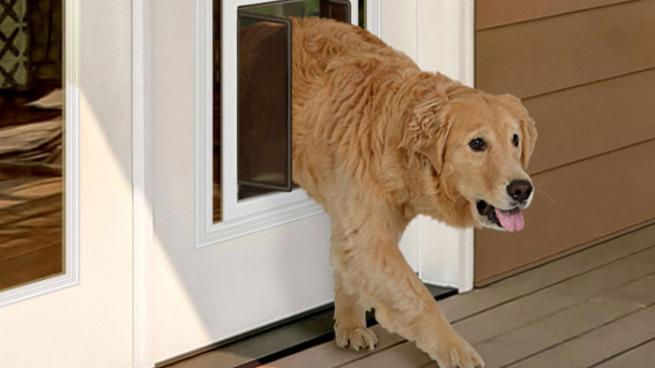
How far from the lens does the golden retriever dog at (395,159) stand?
3059mm

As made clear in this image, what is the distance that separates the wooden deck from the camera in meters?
3.41

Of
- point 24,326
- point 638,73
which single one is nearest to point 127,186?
point 24,326

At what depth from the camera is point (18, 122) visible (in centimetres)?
287

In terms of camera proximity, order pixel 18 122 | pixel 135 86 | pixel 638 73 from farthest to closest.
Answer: pixel 638 73 → pixel 135 86 → pixel 18 122

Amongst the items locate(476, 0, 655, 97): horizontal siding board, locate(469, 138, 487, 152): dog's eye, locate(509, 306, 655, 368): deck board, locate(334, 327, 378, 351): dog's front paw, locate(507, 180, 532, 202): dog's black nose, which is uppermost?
locate(476, 0, 655, 97): horizontal siding board

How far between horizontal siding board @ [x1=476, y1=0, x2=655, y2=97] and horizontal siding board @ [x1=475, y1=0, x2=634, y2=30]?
2cm

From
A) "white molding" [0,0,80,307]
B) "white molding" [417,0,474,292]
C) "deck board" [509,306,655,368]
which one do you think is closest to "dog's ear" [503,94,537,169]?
"deck board" [509,306,655,368]

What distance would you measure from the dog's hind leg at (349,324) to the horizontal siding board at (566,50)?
2.69 ft

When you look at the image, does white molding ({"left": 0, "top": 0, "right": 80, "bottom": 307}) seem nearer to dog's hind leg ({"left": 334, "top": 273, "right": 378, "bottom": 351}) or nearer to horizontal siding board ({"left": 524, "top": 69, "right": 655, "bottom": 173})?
dog's hind leg ({"left": 334, "top": 273, "right": 378, "bottom": 351})

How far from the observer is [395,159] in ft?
10.3

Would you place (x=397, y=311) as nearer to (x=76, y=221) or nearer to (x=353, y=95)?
(x=353, y=95)

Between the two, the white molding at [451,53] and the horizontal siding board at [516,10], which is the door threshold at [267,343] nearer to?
the white molding at [451,53]

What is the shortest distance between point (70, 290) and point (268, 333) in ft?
2.19

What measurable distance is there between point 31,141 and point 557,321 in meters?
1.57
